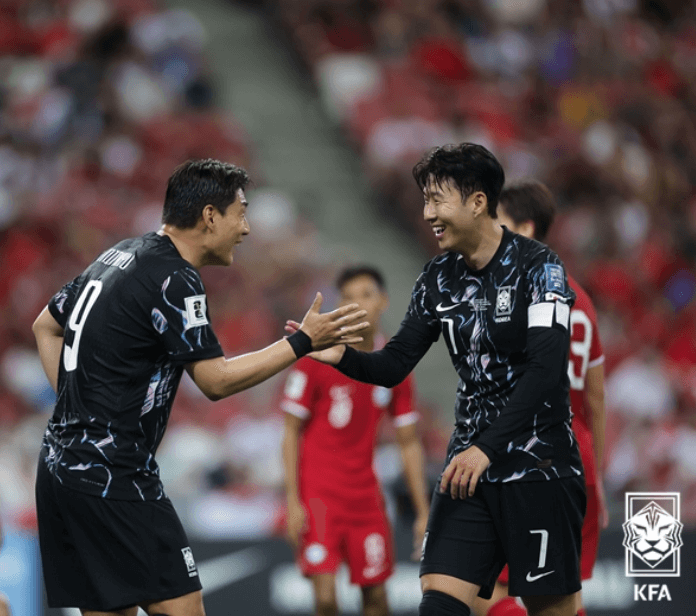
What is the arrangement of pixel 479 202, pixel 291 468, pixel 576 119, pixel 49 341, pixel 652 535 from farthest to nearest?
pixel 576 119, pixel 652 535, pixel 291 468, pixel 49 341, pixel 479 202

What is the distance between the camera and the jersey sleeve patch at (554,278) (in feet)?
11.7

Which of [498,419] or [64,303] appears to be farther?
[64,303]

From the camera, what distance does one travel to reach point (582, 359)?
4.41 m

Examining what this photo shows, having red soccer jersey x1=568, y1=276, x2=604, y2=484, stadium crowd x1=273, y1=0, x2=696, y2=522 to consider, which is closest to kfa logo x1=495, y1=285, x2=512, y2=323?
red soccer jersey x1=568, y1=276, x2=604, y2=484

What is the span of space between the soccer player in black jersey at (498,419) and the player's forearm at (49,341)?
143 centimetres

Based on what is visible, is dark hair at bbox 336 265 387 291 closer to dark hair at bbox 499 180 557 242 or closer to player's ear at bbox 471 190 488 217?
dark hair at bbox 499 180 557 242

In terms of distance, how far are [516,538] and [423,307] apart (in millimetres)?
867

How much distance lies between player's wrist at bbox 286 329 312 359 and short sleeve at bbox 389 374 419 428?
1.87 meters

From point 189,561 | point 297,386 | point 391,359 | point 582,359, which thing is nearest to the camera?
point 189,561

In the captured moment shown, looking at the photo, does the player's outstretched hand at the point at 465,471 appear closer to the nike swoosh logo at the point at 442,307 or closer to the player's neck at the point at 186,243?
the nike swoosh logo at the point at 442,307

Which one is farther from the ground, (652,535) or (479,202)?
(479,202)

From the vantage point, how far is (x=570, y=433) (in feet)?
12.1

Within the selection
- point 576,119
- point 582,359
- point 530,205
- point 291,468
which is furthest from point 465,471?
point 576,119

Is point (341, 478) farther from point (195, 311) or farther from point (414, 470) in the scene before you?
point (195, 311)
